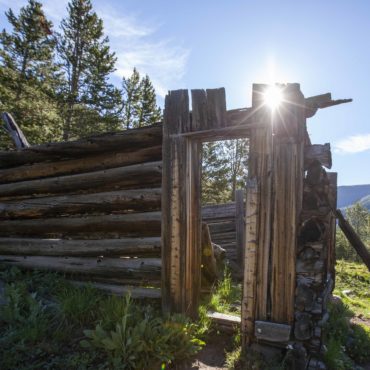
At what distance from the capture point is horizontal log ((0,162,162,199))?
397 centimetres

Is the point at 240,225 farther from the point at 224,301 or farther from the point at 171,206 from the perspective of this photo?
the point at 171,206

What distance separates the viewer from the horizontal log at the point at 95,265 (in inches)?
147

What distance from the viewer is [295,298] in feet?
9.59

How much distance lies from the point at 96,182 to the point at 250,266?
265 cm

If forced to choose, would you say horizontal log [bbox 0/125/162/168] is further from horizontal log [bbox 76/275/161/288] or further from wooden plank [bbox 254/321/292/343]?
wooden plank [bbox 254/321/292/343]

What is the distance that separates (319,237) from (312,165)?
815 millimetres

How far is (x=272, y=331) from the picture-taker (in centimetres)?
286

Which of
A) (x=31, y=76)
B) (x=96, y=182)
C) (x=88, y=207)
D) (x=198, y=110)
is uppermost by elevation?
(x=31, y=76)

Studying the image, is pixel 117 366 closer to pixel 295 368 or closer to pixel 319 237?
pixel 295 368

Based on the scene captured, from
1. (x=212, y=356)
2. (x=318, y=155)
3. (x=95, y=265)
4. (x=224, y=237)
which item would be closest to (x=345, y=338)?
(x=212, y=356)

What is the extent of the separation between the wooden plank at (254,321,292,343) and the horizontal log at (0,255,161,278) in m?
1.41

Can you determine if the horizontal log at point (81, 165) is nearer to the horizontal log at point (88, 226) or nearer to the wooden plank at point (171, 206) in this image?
the wooden plank at point (171, 206)

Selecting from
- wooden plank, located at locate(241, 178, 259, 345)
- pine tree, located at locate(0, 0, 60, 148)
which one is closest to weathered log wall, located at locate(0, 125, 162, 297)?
wooden plank, located at locate(241, 178, 259, 345)

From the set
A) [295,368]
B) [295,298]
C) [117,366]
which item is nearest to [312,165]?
[295,298]
